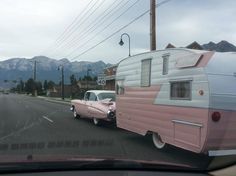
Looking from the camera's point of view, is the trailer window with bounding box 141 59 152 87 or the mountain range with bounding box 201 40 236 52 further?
the mountain range with bounding box 201 40 236 52

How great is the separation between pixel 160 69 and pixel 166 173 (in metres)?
9.23

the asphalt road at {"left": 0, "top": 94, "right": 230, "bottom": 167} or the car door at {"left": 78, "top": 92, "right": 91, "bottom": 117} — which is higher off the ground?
the car door at {"left": 78, "top": 92, "right": 91, "bottom": 117}

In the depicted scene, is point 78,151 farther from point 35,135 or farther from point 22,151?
point 35,135

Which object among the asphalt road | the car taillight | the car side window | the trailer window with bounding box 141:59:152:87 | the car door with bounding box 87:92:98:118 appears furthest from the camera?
the car side window

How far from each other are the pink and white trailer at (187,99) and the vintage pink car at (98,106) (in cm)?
449

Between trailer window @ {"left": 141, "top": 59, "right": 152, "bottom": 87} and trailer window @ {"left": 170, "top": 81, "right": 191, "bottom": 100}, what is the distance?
55.6 inches

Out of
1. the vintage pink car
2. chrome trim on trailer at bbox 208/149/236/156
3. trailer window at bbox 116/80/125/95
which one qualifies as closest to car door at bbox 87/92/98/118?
the vintage pink car

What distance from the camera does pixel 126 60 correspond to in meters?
15.9

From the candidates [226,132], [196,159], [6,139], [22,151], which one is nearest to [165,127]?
[196,159]

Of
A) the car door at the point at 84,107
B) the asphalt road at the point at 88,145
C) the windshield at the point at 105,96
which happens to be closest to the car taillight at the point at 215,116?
the asphalt road at the point at 88,145

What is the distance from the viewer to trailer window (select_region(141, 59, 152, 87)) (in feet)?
45.6

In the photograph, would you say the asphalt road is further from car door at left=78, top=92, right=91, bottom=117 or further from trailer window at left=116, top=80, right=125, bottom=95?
car door at left=78, top=92, right=91, bottom=117

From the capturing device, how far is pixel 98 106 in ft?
66.7

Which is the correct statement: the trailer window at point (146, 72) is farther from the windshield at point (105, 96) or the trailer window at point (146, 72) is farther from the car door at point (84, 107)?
the car door at point (84, 107)
